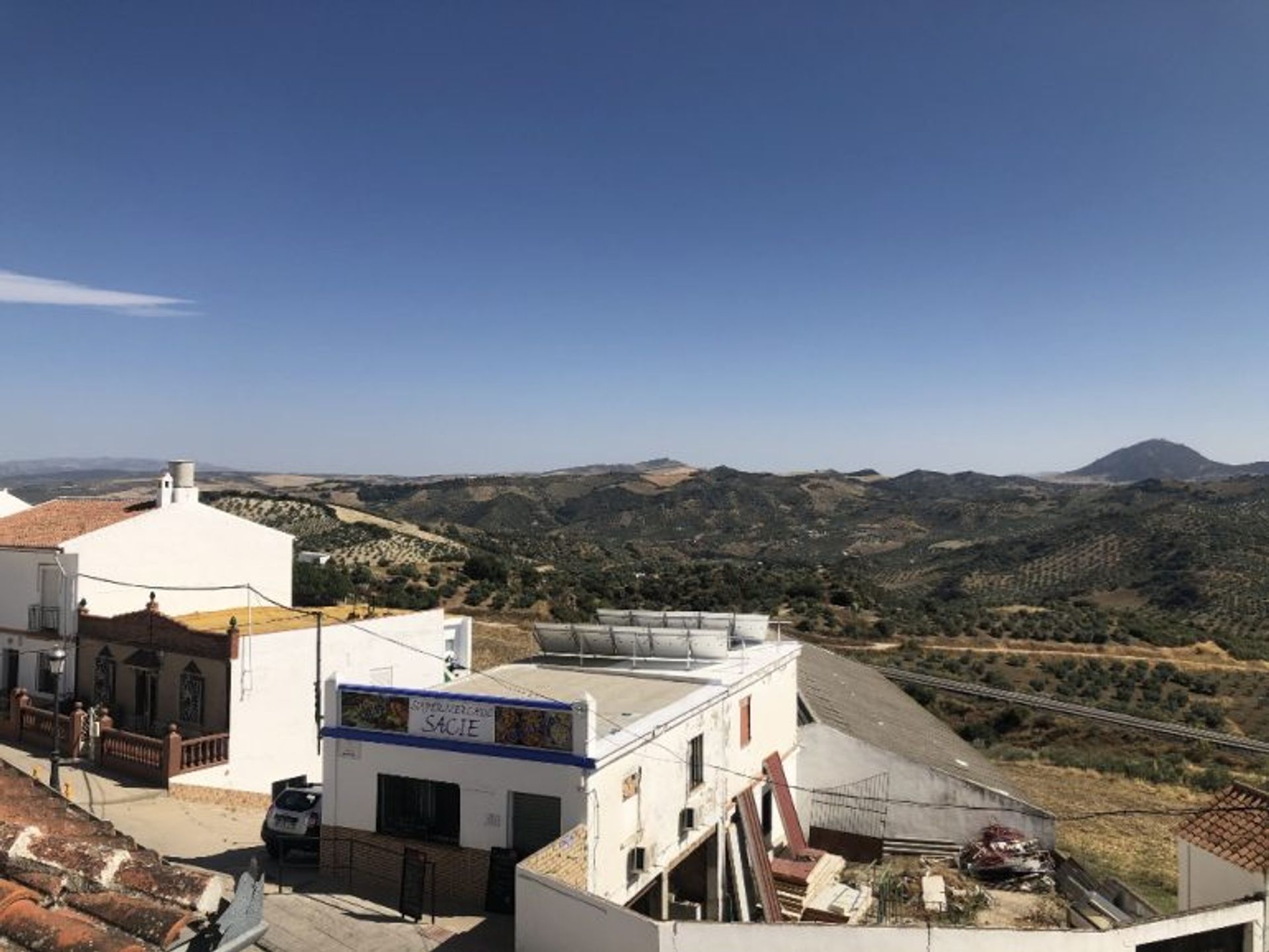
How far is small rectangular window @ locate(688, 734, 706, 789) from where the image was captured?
19234 mm

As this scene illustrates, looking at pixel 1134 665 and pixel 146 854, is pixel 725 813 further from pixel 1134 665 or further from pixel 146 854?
pixel 1134 665

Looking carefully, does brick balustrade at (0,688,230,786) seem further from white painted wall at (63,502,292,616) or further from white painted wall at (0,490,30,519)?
white painted wall at (0,490,30,519)

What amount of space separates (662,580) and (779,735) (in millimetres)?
49060

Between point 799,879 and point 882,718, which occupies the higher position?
point 882,718

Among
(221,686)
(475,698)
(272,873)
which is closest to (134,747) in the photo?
(221,686)

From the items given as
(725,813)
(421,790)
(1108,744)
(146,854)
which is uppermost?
(146,854)

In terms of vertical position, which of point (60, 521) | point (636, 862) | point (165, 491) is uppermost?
point (165, 491)

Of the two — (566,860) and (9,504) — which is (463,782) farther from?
(9,504)

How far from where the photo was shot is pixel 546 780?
52.2 feet

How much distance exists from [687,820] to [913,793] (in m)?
8.88

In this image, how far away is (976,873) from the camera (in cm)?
2303

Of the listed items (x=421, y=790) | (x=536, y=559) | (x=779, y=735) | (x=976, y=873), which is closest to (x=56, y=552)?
(x=421, y=790)

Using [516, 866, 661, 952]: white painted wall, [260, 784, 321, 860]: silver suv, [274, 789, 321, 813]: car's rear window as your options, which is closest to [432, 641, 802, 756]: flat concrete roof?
[516, 866, 661, 952]: white painted wall

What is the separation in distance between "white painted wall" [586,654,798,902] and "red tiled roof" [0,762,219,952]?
28.4ft
